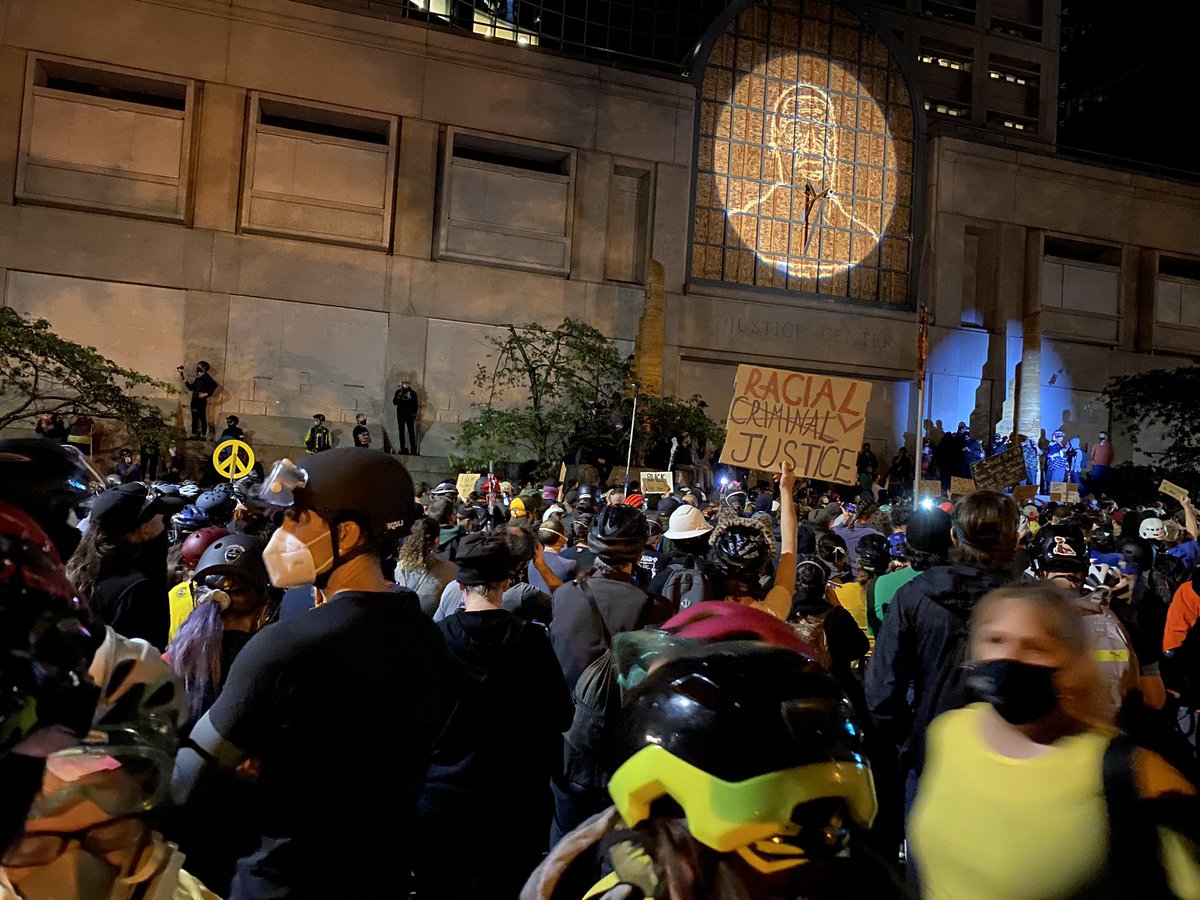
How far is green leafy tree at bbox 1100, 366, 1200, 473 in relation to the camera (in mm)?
27281

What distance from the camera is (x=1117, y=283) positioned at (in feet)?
105

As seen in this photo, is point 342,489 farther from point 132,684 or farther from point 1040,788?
point 1040,788

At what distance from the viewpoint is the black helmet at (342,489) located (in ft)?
7.84

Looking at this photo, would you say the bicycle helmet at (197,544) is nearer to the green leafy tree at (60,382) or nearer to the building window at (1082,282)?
the green leafy tree at (60,382)

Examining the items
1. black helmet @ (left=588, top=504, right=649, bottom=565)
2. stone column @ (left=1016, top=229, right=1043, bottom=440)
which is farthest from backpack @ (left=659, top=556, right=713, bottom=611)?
stone column @ (left=1016, top=229, right=1043, bottom=440)

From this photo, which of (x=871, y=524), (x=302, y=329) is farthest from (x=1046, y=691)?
(x=302, y=329)

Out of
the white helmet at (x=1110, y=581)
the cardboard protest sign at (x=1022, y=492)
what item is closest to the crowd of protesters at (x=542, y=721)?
the white helmet at (x=1110, y=581)

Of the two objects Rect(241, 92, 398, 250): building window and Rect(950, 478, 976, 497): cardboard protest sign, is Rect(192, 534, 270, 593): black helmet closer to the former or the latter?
Rect(950, 478, 976, 497): cardboard protest sign

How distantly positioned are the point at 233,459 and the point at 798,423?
4.64 metres

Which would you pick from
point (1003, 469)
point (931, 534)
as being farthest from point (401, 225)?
point (931, 534)

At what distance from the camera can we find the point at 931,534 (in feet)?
14.2

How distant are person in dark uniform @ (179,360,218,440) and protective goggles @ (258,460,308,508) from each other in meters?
21.8

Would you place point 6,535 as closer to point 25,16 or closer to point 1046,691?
point 1046,691

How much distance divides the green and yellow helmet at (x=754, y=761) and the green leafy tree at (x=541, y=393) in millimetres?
19516
